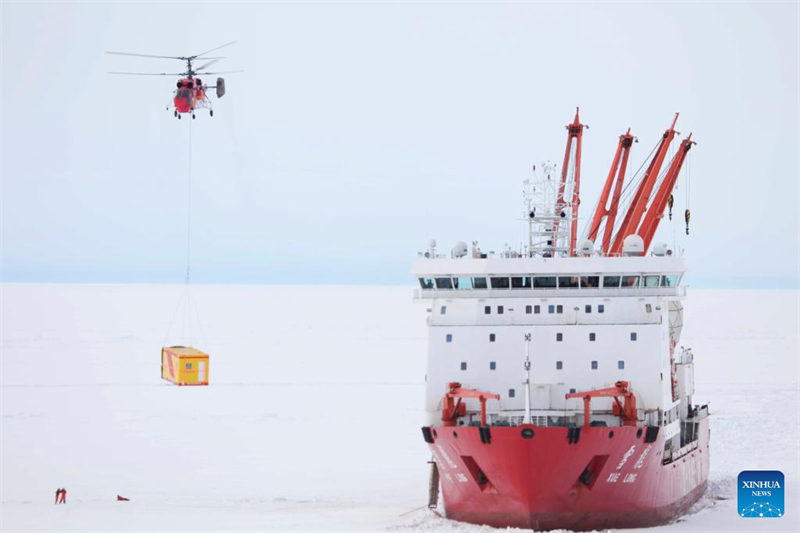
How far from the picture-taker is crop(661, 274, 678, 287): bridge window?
32.5 m

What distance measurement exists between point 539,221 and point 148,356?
180ft

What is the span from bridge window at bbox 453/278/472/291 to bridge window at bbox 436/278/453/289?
152mm

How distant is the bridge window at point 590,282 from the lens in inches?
1264

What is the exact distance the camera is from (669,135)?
1784 inches

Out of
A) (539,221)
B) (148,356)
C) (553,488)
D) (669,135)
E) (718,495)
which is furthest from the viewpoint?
(148,356)

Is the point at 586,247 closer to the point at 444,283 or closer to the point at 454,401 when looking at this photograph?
the point at 444,283

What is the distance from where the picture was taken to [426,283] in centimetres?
3303

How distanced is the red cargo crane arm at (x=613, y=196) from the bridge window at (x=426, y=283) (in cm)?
1214

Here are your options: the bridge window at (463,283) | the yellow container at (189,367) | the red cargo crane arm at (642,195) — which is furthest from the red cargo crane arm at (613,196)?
the yellow container at (189,367)

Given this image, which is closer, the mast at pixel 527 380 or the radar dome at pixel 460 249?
the mast at pixel 527 380

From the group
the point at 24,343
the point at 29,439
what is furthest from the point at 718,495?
the point at 24,343

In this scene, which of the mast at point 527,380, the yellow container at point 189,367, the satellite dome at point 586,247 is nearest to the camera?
the mast at point 527,380

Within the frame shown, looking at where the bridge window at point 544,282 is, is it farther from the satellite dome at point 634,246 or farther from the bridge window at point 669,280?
the bridge window at point 669,280

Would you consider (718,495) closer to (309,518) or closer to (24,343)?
(309,518)
